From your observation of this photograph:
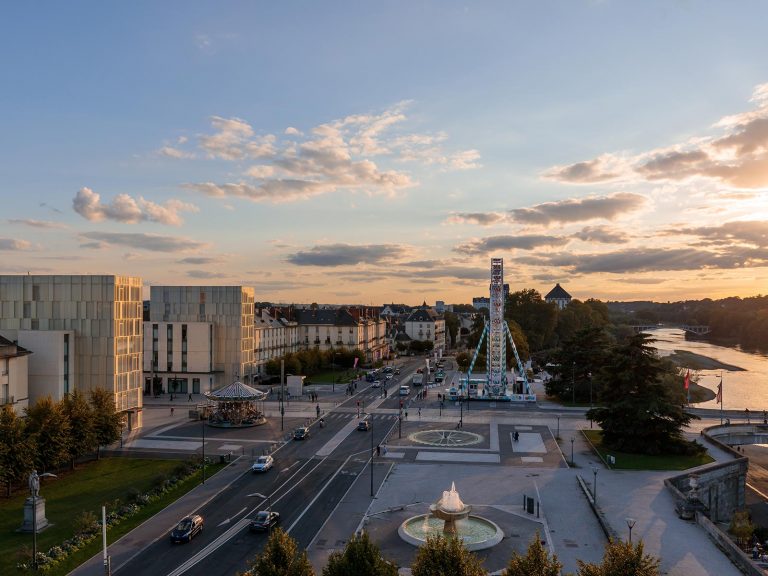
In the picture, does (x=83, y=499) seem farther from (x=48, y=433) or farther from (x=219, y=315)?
(x=219, y=315)

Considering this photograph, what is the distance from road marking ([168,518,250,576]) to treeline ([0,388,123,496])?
15.7m

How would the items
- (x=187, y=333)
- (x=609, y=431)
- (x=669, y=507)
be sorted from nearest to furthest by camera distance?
(x=669, y=507) < (x=609, y=431) < (x=187, y=333)

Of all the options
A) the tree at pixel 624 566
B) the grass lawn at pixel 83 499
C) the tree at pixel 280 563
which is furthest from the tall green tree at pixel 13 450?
the tree at pixel 624 566

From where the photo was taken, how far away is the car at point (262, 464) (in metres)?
46.5

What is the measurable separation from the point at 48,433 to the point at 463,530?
2905 cm

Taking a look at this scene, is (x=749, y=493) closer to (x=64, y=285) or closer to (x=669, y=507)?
(x=669, y=507)

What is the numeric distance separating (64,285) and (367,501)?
3993 centimetres

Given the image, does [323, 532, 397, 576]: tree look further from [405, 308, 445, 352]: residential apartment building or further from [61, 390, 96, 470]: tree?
[405, 308, 445, 352]: residential apartment building

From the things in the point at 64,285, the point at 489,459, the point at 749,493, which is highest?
the point at 64,285

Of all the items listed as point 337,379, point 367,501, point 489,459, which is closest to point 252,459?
point 367,501

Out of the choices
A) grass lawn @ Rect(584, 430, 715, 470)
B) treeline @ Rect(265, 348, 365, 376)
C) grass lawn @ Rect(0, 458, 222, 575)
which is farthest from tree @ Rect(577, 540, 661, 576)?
treeline @ Rect(265, 348, 365, 376)

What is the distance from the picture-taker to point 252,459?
50812 mm

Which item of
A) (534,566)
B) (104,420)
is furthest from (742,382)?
(534,566)

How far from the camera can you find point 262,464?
4684 cm
